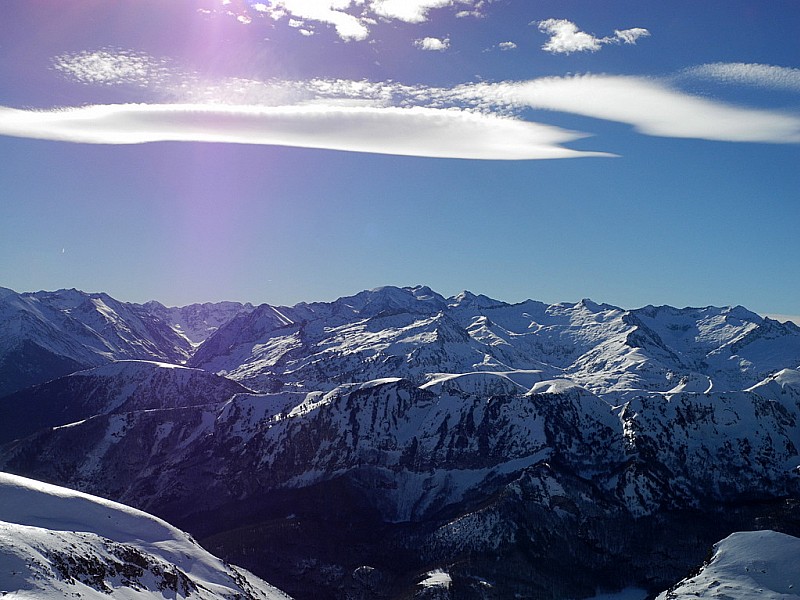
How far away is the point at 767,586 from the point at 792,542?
67.6ft

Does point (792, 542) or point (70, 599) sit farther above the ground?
point (70, 599)

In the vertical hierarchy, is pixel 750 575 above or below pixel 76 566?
below

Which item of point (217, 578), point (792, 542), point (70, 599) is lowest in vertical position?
point (217, 578)

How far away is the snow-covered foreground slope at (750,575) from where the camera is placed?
179750mm

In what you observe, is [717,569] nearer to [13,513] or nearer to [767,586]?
[767,586]

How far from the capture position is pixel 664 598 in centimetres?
19012

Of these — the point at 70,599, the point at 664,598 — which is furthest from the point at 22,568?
the point at 664,598

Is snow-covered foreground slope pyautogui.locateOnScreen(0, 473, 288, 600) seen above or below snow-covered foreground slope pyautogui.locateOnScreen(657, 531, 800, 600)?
above

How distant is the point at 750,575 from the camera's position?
187m

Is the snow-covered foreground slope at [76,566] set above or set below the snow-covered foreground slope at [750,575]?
above

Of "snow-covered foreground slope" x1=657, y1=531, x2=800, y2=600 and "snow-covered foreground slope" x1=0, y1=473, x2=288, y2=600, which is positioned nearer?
"snow-covered foreground slope" x1=0, y1=473, x2=288, y2=600

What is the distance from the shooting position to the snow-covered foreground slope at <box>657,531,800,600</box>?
17975cm

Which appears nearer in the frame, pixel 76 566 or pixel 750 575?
pixel 76 566

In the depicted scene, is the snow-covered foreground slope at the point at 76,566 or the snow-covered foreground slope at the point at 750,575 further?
the snow-covered foreground slope at the point at 750,575
